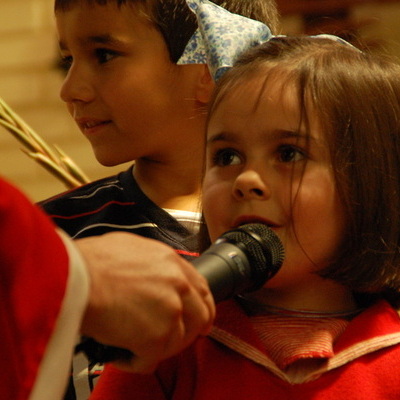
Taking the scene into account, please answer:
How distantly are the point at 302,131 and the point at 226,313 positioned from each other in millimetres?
240

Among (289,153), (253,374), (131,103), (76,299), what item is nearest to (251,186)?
(289,153)

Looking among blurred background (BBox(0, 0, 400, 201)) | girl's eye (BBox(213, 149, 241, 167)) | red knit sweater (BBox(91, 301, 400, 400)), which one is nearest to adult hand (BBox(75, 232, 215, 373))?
red knit sweater (BBox(91, 301, 400, 400))

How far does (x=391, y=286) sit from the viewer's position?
112 centimetres

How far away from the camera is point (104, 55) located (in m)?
1.68

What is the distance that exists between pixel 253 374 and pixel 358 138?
1.07ft

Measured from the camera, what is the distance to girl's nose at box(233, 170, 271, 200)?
3.34 ft

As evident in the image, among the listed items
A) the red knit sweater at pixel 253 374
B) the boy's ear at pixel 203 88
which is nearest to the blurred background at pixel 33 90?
the boy's ear at pixel 203 88

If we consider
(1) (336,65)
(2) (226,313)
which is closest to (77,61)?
(1) (336,65)

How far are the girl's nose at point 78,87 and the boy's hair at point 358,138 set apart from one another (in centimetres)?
56

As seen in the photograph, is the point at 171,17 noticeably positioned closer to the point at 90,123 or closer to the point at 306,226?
the point at 90,123

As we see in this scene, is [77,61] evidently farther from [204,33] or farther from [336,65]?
[336,65]

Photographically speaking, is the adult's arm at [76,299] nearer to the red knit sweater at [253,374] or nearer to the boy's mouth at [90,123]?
the red knit sweater at [253,374]

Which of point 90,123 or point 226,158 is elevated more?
point 226,158

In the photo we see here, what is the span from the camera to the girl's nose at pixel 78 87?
5.44 ft
